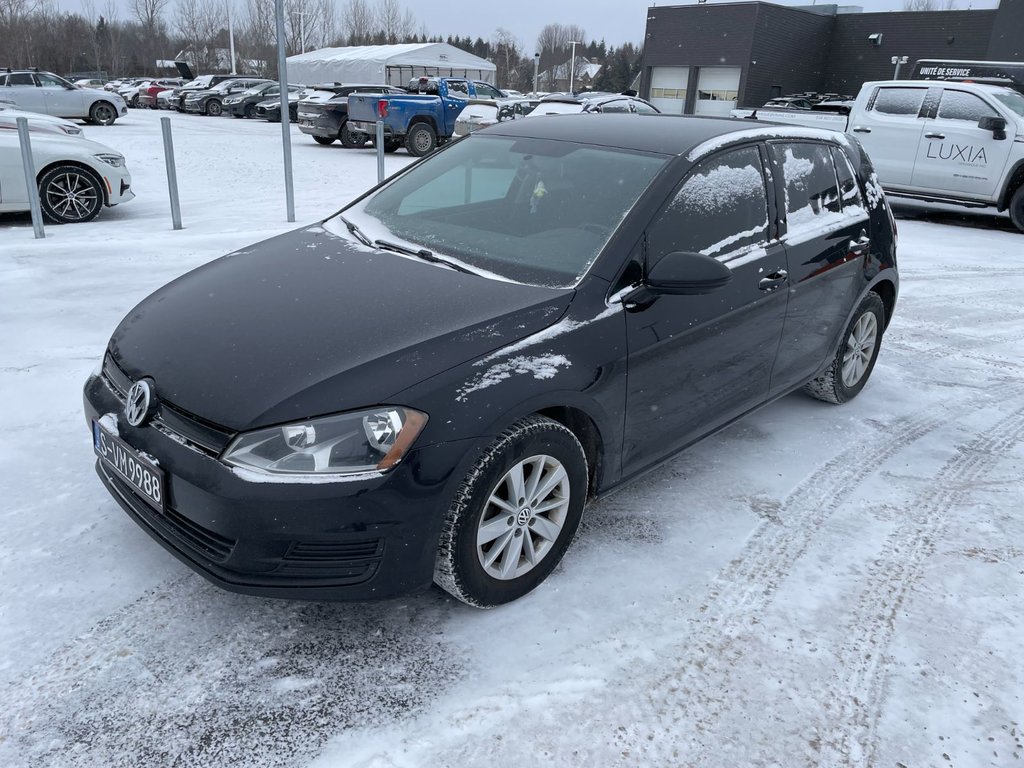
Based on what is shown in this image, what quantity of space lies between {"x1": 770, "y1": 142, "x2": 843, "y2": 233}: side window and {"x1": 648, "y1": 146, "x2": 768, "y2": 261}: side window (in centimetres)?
24

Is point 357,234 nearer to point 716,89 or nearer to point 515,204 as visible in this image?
point 515,204

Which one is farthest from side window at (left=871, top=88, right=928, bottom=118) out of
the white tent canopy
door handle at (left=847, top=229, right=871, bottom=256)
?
the white tent canopy

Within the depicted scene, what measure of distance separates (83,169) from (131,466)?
23.8 ft

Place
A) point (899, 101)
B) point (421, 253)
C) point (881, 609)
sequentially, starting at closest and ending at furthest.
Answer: point (881, 609) → point (421, 253) → point (899, 101)

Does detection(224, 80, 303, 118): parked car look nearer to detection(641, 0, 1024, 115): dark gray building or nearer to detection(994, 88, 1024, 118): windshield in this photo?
detection(641, 0, 1024, 115): dark gray building

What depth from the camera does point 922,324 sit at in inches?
256

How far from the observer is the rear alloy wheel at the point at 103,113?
22.5 meters

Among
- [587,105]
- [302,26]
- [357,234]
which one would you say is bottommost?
[357,234]

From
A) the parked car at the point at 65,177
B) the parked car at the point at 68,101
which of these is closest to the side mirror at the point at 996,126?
the parked car at the point at 65,177

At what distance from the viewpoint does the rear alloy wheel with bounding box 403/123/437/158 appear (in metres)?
16.8

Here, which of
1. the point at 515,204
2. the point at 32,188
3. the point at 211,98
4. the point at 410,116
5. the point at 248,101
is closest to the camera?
the point at 515,204

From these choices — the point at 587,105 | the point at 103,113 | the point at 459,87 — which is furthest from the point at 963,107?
the point at 103,113

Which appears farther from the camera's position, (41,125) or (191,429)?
(41,125)

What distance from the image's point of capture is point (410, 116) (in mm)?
16594
